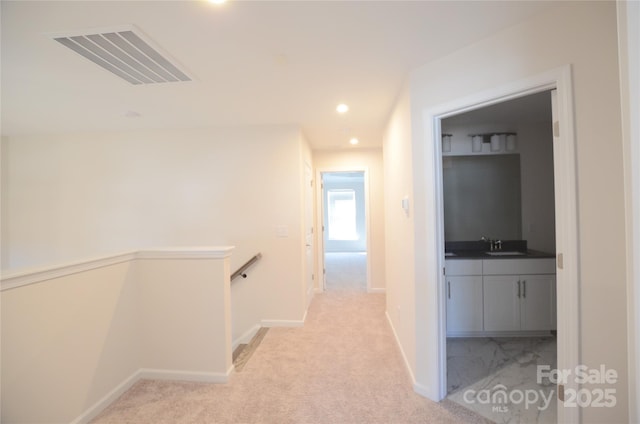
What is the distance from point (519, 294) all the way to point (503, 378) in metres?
1.04

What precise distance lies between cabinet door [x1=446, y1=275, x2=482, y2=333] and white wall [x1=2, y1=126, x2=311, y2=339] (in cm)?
180

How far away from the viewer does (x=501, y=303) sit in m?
2.83

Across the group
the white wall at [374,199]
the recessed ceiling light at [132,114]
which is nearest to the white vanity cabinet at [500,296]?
the white wall at [374,199]

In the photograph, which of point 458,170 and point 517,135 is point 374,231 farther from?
point 517,135

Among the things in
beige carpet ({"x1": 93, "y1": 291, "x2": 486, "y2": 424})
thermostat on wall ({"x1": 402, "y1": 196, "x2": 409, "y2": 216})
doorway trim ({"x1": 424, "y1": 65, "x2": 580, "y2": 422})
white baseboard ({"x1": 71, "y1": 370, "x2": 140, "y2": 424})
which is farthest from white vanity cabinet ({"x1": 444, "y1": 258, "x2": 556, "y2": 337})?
white baseboard ({"x1": 71, "y1": 370, "x2": 140, "y2": 424})

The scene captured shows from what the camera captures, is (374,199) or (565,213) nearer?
(565,213)

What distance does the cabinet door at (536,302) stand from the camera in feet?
9.08

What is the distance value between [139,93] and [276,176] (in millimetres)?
1624

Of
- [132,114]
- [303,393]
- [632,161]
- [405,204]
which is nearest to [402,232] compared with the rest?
[405,204]

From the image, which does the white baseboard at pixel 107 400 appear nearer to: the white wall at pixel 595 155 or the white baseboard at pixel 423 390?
the white baseboard at pixel 423 390

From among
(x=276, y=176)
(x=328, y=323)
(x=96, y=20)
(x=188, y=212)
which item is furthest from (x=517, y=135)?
(x=188, y=212)

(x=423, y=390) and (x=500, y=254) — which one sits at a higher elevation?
(x=500, y=254)

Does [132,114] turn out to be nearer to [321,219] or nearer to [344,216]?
[321,219]

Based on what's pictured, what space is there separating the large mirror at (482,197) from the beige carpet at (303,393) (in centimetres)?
182
